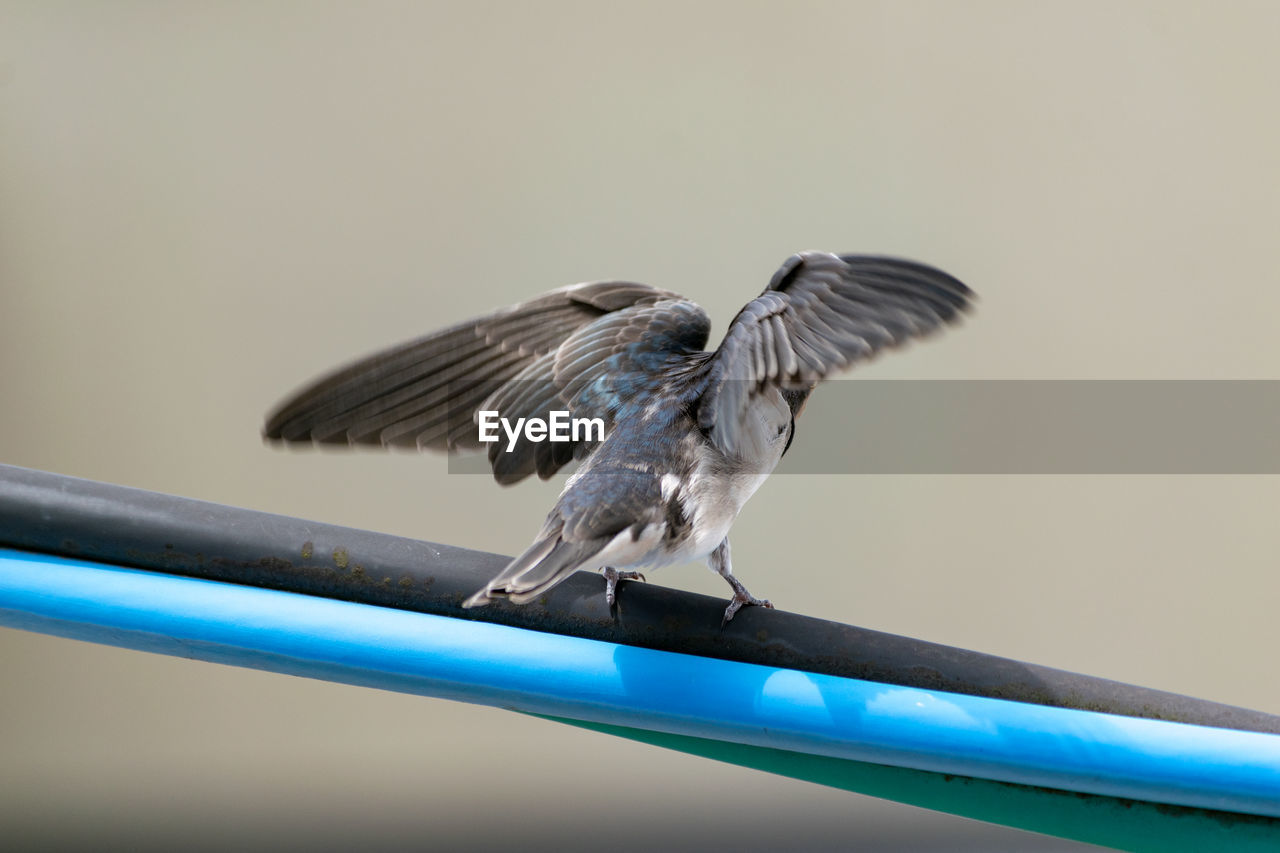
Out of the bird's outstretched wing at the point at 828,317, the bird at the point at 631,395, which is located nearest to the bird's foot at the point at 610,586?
the bird at the point at 631,395

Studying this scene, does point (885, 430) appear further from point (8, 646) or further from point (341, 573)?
point (8, 646)

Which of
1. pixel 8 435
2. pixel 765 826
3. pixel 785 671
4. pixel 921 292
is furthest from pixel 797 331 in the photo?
pixel 8 435

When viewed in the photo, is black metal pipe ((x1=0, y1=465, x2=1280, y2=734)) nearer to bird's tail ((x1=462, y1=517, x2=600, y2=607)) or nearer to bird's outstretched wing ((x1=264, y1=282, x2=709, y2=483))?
bird's tail ((x1=462, y1=517, x2=600, y2=607))

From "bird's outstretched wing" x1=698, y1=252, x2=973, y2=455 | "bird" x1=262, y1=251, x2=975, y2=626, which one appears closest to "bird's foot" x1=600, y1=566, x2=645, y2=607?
"bird" x1=262, y1=251, x2=975, y2=626

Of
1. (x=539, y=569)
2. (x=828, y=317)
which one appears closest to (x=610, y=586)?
(x=539, y=569)

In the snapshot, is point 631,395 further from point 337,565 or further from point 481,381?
point 337,565

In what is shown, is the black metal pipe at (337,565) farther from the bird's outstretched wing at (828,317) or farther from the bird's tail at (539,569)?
the bird's outstretched wing at (828,317)

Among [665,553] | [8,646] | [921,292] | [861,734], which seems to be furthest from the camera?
[8,646]
